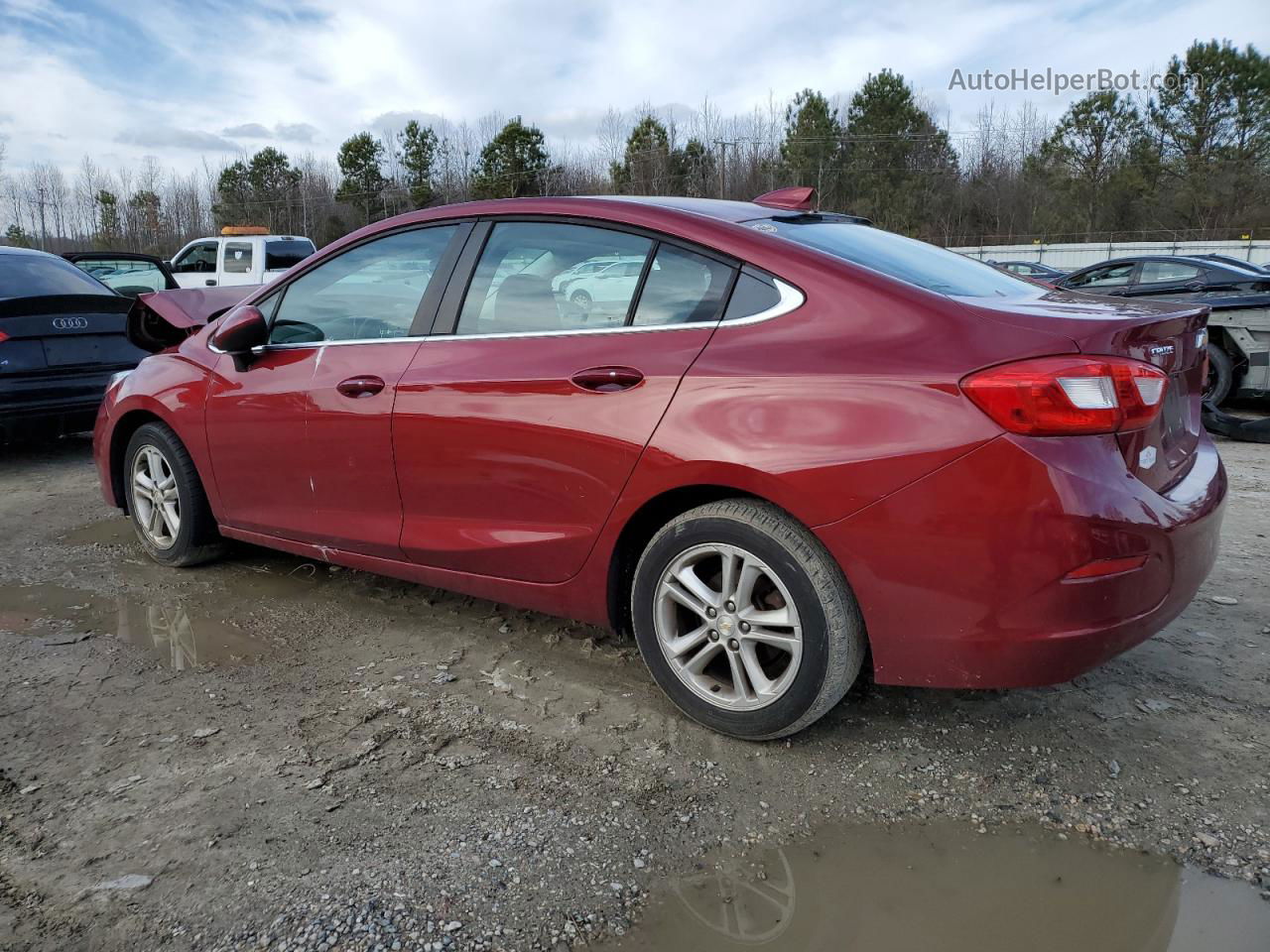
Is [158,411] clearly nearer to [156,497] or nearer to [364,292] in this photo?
[156,497]

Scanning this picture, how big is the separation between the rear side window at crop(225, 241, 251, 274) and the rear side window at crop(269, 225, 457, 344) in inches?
519

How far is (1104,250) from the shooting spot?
4175 centimetres

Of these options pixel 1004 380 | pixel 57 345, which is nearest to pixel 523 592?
pixel 1004 380

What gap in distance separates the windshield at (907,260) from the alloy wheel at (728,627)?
3.02 feet

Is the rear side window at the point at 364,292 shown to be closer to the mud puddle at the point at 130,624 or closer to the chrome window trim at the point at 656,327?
the chrome window trim at the point at 656,327

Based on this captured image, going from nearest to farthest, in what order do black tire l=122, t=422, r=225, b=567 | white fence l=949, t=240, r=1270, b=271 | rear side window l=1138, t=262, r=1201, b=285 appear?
black tire l=122, t=422, r=225, b=567, rear side window l=1138, t=262, r=1201, b=285, white fence l=949, t=240, r=1270, b=271

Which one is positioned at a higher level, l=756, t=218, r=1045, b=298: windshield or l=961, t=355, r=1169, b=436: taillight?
l=756, t=218, r=1045, b=298: windshield

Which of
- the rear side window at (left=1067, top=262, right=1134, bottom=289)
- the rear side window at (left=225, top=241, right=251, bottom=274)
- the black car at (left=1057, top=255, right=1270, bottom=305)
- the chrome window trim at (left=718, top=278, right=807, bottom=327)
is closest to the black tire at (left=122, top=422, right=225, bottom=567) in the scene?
the chrome window trim at (left=718, top=278, right=807, bottom=327)

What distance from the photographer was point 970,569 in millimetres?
2199

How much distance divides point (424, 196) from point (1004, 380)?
5569cm

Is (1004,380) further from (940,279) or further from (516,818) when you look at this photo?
(516,818)

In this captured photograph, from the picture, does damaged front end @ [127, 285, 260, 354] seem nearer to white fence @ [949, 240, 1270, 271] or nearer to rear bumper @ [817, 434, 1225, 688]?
rear bumper @ [817, 434, 1225, 688]

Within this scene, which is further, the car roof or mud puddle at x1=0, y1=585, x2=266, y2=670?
mud puddle at x1=0, y1=585, x2=266, y2=670

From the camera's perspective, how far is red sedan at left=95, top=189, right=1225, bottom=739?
2.18 m
